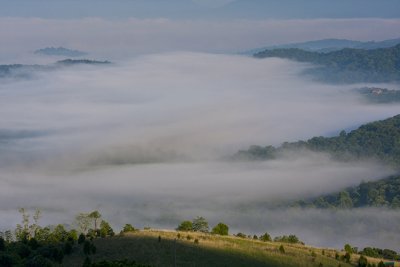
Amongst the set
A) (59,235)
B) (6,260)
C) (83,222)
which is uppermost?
(83,222)

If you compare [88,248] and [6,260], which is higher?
[88,248]

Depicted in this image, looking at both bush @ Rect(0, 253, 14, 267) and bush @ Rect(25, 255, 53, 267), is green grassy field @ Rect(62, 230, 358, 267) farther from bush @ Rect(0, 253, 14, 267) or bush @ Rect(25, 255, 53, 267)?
bush @ Rect(0, 253, 14, 267)

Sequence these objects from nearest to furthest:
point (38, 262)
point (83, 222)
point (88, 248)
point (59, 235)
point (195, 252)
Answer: point (38, 262) → point (88, 248) → point (195, 252) → point (59, 235) → point (83, 222)

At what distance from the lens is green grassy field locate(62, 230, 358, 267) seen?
7469cm

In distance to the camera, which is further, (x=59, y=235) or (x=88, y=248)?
(x=59, y=235)

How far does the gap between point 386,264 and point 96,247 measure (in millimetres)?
37316

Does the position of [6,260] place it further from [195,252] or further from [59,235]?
[59,235]

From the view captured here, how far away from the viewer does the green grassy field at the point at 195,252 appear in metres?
74.7

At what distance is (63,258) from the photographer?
75.8m

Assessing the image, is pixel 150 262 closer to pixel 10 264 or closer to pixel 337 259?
pixel 10 264

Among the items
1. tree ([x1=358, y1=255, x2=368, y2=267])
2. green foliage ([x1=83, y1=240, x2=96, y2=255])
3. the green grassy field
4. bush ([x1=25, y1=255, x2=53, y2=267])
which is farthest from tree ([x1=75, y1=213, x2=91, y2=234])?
tree ([x1=358, y1=255, x2=368, y2=267])

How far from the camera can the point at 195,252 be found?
256 feet

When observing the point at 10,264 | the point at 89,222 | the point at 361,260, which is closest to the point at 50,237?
the point at 89,222

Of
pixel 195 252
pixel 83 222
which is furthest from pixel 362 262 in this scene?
pixel 83 222
